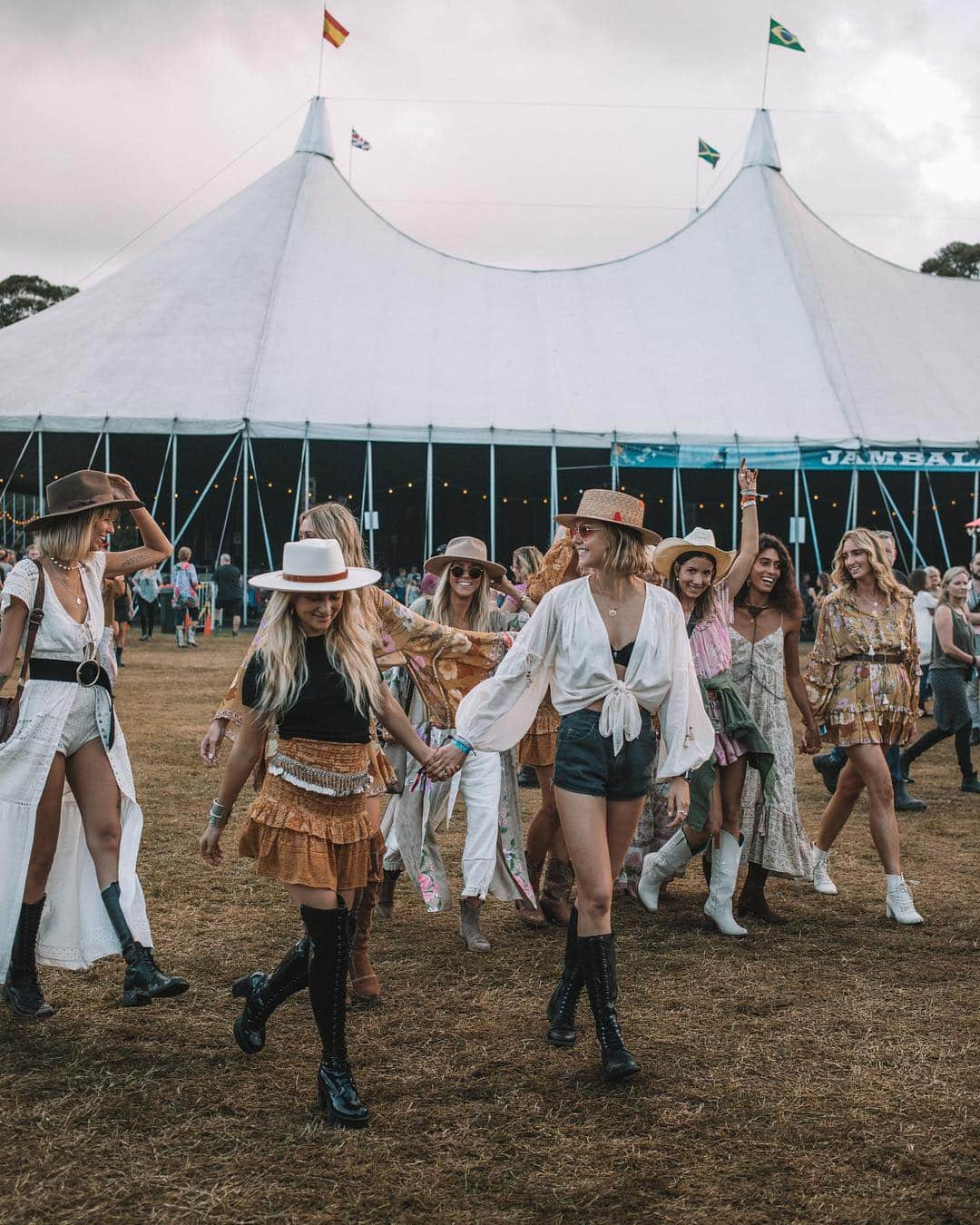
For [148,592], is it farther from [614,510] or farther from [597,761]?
[597,761]

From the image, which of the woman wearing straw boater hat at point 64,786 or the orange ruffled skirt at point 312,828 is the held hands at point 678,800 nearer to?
the orange ruffled skirt at point 312,828

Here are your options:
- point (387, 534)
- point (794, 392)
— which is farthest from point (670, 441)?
point (387, 534)

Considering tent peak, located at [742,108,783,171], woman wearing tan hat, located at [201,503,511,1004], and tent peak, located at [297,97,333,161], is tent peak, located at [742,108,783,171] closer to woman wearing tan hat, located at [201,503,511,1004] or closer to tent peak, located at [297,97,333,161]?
tent peak, located at [297,97,333,161]

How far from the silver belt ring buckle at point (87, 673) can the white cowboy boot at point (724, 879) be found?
2.81 metres

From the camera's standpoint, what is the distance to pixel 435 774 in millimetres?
3781

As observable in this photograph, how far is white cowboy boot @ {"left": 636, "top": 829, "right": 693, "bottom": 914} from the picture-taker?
5.42 metres

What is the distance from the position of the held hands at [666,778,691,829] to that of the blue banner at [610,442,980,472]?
1755 centimetres

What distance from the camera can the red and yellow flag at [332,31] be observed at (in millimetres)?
26891

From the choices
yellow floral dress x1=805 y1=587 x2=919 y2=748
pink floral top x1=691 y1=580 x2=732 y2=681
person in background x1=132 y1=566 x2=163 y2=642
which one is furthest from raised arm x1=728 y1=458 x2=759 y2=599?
person in background x1=132 y1=566 x2=163 y2=642

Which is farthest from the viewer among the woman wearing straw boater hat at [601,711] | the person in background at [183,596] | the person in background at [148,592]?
the person in background at [148,592]

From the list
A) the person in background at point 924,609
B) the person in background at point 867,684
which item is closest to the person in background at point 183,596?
the person in background at point 924,609

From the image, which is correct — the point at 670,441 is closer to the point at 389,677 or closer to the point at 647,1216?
the point at 389,677

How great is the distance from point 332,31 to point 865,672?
1025 inches

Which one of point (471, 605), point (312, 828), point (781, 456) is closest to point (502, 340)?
point (781, 456)
